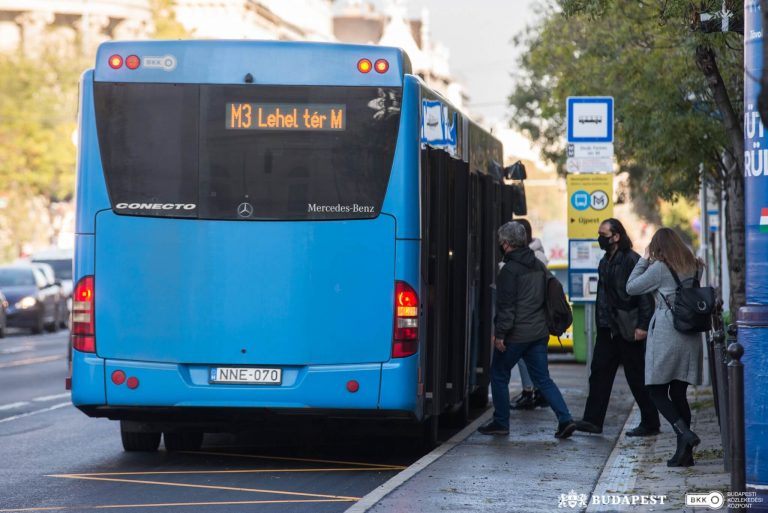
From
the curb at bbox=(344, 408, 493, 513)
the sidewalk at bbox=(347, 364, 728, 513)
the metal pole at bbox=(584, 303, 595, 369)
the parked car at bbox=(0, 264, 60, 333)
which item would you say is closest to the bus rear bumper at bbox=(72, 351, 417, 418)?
the curb at bbox=(344, 408, 493, 513)

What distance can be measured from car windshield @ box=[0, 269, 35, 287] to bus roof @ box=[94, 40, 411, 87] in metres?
29.9

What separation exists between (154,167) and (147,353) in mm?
1307

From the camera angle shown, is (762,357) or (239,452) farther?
(239,452)

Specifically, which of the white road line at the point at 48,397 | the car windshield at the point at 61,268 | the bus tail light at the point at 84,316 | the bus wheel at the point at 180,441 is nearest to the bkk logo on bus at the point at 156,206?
the bus tail light at the point at 84,316

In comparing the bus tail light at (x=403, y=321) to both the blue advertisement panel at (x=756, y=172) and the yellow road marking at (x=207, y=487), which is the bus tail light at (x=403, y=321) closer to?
the yellow road marking at (x=207, y=487)

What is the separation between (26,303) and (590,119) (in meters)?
25.3

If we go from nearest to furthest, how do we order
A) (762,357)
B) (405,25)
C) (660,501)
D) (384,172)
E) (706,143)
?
(762,357)
(660,501)
(384,172)
(706,143)
(405,25)

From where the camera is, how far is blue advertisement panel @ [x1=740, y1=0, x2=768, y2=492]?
881 cm

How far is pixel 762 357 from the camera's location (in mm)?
8820

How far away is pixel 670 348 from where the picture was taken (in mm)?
12148

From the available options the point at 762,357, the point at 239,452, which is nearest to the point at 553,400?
the point at 239,452

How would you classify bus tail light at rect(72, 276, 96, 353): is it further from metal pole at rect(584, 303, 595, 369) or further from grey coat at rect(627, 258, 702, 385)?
metal pole at rect(584, 303, 595, 369)

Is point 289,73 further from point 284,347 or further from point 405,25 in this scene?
point 405,25

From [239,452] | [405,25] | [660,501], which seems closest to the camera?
[660,501]
